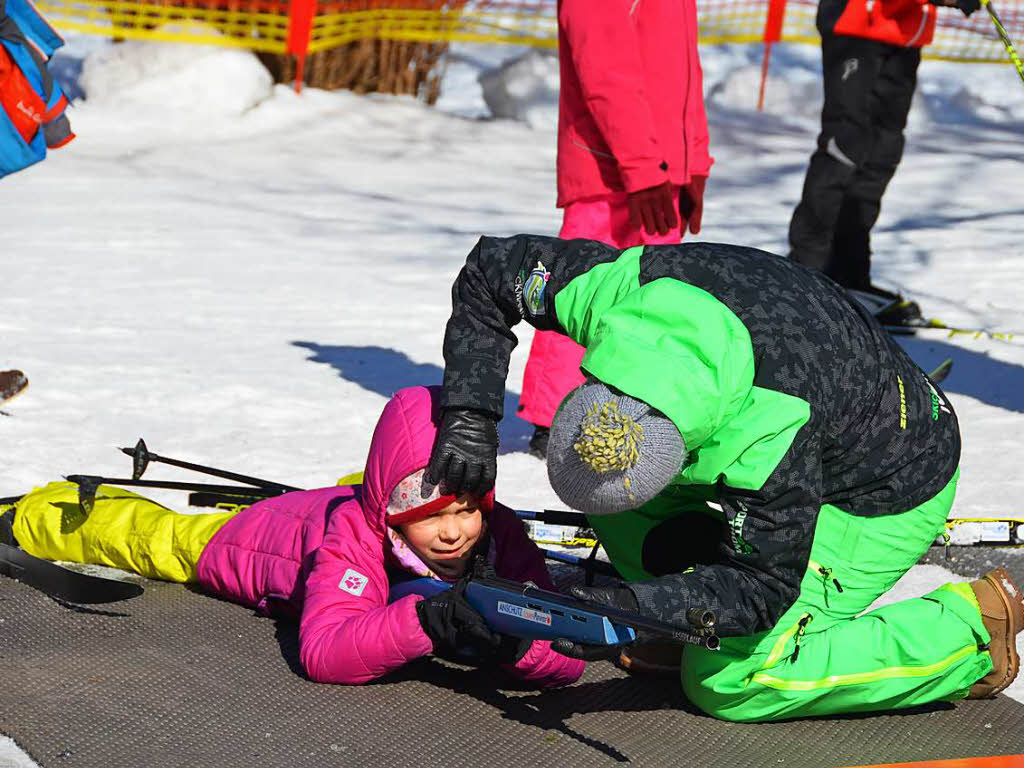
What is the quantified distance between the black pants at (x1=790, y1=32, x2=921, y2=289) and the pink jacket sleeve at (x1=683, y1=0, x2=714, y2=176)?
1846 millimetres

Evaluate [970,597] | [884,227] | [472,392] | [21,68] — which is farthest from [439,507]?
[884,227]

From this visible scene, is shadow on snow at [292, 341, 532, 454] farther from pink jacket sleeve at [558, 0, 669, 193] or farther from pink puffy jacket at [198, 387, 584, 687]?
pink puffy jacket at [198, 387, 584, 687]

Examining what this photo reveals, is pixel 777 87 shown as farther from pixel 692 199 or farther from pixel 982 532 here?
pixel 982 532

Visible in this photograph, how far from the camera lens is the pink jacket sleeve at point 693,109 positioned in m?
4.20

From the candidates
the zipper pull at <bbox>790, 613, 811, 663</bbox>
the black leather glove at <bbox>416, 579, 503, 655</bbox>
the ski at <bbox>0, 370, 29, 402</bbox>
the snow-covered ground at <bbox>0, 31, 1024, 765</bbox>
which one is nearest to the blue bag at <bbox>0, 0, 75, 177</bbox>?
the ski at <bbox>0, 370, 29, 402</bbox>

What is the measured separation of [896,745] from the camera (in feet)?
8.72

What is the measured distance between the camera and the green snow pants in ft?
8.68

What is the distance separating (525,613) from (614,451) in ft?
1.26

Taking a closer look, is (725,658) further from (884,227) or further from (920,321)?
(884,227)

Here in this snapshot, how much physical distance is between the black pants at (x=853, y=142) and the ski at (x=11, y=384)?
10.5 ft

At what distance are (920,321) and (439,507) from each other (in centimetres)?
392

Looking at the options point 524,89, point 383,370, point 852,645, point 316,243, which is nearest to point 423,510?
point 852,645

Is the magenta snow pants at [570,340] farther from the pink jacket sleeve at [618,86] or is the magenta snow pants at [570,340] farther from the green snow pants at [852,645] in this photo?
the green snow pants at [852,645]

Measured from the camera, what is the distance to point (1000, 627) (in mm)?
2777
